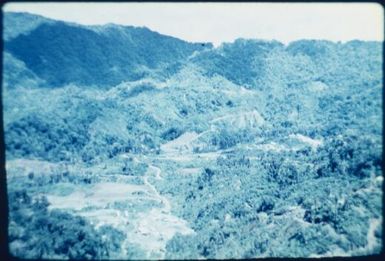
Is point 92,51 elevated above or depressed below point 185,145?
above

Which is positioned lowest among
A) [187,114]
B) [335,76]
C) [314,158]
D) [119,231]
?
[119,231]

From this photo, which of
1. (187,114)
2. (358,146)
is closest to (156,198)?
(358,146)

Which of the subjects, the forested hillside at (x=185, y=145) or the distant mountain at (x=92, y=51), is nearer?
the forested hillside at (x=185, y=145)

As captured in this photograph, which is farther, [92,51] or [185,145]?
[92,51]

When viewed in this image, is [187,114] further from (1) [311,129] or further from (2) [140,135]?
(1) [311,129]
